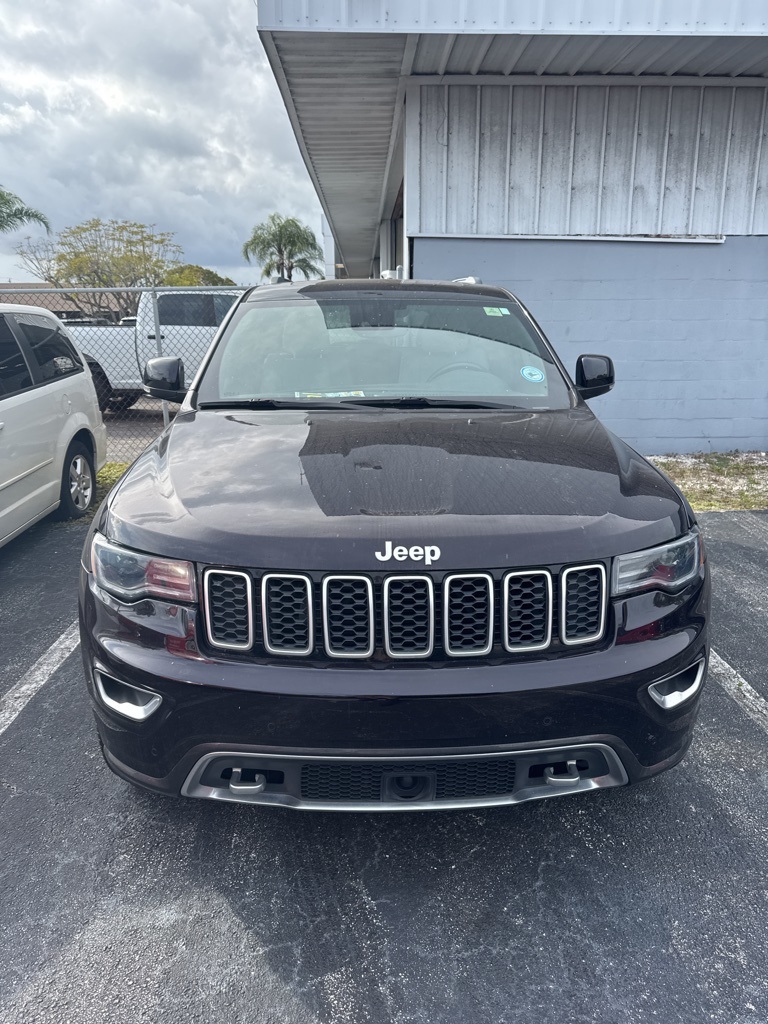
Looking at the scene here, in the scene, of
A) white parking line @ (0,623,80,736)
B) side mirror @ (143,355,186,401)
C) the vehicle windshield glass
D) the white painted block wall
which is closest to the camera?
the vehicle windshield glass

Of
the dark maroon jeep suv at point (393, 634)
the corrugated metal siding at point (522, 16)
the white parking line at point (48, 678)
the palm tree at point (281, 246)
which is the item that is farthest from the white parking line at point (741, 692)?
the palm tree at point (281, 246)

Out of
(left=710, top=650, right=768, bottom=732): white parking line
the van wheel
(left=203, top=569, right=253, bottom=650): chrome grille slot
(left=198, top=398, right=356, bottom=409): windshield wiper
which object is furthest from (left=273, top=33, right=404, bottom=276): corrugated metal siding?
(left=203, top=569, right=253, bottom=650): chrome grille slot

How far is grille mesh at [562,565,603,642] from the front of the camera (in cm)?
210

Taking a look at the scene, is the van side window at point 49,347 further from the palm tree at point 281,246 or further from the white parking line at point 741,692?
the palm tree at point 281,246

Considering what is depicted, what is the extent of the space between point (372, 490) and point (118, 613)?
0.82m

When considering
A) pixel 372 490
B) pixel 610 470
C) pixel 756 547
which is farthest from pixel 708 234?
pixel 372 490

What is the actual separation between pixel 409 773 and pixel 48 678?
2346 mm

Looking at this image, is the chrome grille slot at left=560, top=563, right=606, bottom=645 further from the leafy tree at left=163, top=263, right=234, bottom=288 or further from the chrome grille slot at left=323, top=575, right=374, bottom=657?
the leafy tree at left=163, top=263, right=234, bottom=288

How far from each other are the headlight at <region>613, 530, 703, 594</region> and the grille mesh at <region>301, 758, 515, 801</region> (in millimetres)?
613

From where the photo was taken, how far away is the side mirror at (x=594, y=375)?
3791 mm

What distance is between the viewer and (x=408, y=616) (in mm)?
2051

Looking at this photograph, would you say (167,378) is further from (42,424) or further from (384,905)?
(384,905)

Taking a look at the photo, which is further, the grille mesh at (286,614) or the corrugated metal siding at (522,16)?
the corrugated metal siding at (522,16)

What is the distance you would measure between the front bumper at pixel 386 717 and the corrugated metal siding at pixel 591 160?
7218 mm
